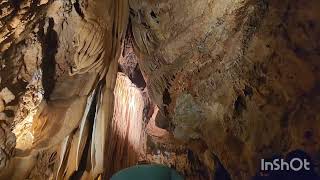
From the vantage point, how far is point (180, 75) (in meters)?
2.78

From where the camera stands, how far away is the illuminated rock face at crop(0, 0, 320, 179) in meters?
2.13

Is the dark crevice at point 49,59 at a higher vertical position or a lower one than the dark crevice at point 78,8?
lower

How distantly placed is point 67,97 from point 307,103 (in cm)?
130

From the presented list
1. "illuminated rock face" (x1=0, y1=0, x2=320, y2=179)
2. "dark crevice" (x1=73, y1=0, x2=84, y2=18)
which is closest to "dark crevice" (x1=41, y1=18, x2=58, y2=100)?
"illuminated rock face" (x1=0, y1=0, x2=320, y2=179)

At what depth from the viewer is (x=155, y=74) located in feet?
9.61

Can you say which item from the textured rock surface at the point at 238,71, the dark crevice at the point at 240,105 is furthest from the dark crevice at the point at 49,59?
the dark crevice at the point at 240,105

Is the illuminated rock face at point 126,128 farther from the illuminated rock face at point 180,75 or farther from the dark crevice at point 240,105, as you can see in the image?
the dark crevice at point 240,105

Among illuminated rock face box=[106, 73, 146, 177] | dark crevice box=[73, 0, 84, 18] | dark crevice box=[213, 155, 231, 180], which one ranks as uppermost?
dark crevice box=[73, 0, 84, 18]

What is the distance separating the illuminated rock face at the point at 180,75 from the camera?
84.0 inches

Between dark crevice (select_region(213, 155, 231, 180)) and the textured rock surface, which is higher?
the textured rock surface

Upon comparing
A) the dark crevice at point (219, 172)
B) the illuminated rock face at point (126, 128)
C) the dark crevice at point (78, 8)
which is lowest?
the dark crevice at point (219, 172)

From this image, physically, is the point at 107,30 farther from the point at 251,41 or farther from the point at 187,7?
the point at 251,41

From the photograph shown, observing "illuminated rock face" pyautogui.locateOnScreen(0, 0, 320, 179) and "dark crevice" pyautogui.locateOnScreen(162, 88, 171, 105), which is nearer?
"illuminated rock face" pyautogui.locateOnScreen(0, 0, 320, 179)

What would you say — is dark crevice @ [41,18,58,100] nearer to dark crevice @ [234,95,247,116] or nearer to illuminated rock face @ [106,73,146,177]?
illuminated rock face @ [106,73,146,177]
